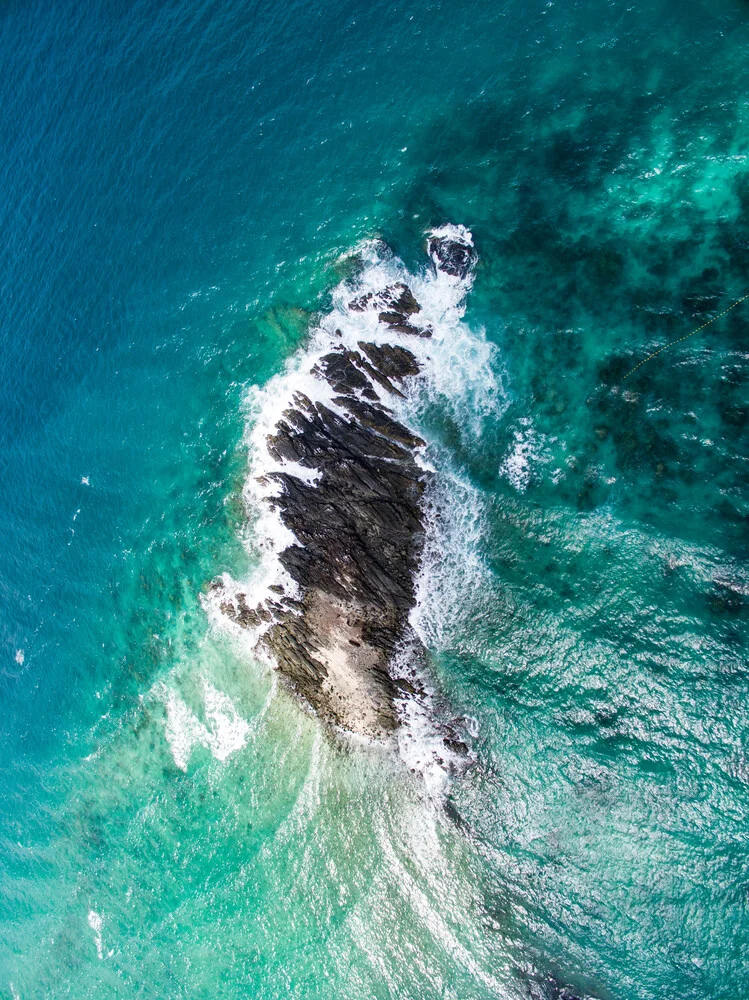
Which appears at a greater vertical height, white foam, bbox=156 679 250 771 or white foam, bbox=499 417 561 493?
white foam, bbox=499 417 561 493

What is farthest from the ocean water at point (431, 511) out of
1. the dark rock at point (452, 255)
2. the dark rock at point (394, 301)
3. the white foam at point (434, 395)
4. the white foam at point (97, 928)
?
the dark rock at point (394, 301)

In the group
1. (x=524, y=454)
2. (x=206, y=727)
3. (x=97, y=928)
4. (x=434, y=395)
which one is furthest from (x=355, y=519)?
(x=97, y=928)

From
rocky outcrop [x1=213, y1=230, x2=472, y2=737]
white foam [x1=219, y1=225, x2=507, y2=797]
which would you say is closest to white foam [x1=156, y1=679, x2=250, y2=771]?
→ rocky outcrop [x1=213, y1=230, x2=472, y2=737]

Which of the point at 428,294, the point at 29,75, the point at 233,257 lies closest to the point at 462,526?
the point at 428,294

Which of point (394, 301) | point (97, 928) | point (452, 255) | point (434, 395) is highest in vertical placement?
point (452, 255)

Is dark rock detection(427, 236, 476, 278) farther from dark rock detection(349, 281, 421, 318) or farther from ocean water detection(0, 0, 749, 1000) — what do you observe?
dark rock detection(349, 281, 421, 318)

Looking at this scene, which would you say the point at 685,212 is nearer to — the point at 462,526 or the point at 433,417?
the point at 433,417

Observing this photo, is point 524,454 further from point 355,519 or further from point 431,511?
point 355,519
